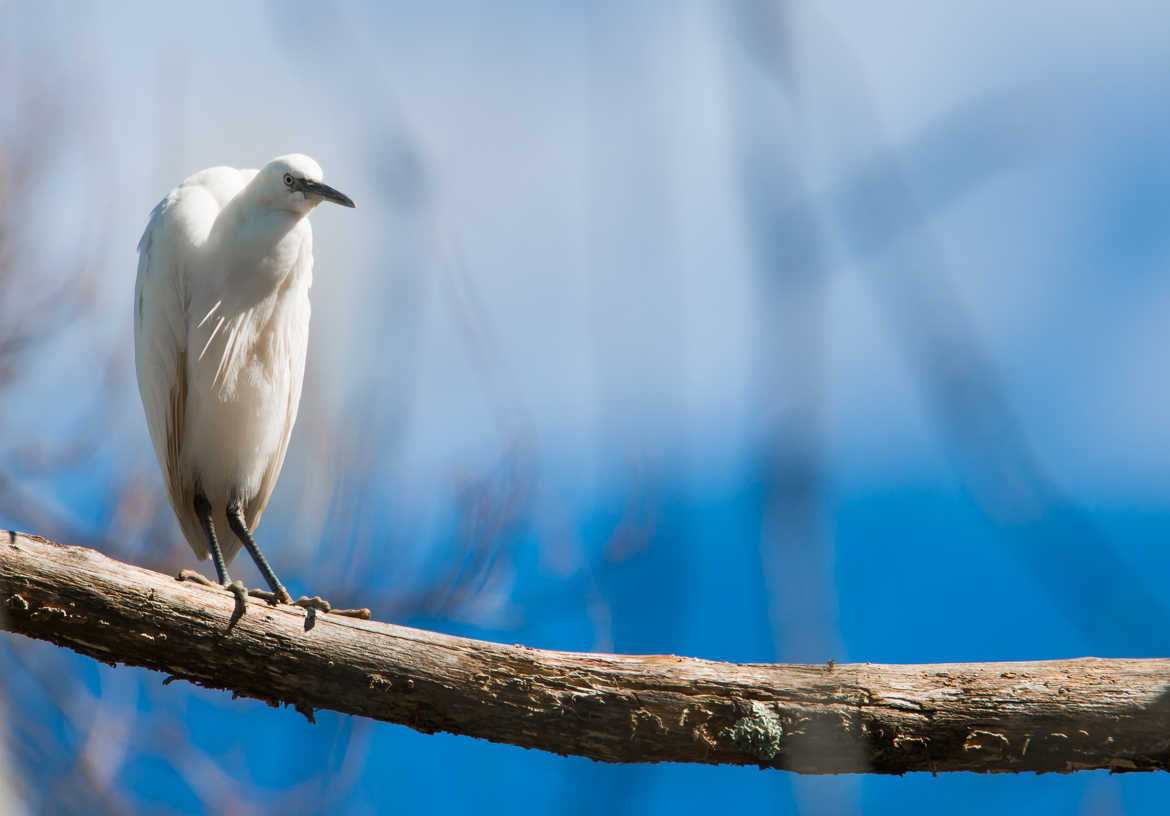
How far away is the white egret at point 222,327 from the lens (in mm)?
3613

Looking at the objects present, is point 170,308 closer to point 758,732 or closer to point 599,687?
point 599,687

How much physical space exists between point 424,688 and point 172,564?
9.94 feet

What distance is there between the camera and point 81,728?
4.26 metres

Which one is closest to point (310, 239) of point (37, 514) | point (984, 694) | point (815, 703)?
point (37, 514)

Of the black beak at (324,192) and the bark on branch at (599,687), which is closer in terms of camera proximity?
the bark on branch at (599,687)

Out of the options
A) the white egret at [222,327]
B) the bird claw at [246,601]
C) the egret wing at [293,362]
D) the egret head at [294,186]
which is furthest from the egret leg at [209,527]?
the egret head at [294,186]

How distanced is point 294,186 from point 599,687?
220cm

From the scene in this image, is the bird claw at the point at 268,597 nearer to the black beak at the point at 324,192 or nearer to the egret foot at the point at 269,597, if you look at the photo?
the egret foot at the point at 269,597

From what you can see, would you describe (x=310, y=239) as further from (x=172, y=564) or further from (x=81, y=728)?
(x=81, y=728)

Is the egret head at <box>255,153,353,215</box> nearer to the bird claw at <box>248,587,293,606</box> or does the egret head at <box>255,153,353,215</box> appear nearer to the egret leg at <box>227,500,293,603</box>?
the egret leg at <box>227,500,293,603</box>

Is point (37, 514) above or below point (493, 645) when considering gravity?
above

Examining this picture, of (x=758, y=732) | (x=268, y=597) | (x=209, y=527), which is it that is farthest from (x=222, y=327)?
(x=758, y=732)

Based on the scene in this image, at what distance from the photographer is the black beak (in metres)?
3.49

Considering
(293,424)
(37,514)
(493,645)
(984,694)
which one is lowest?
(493,645)
